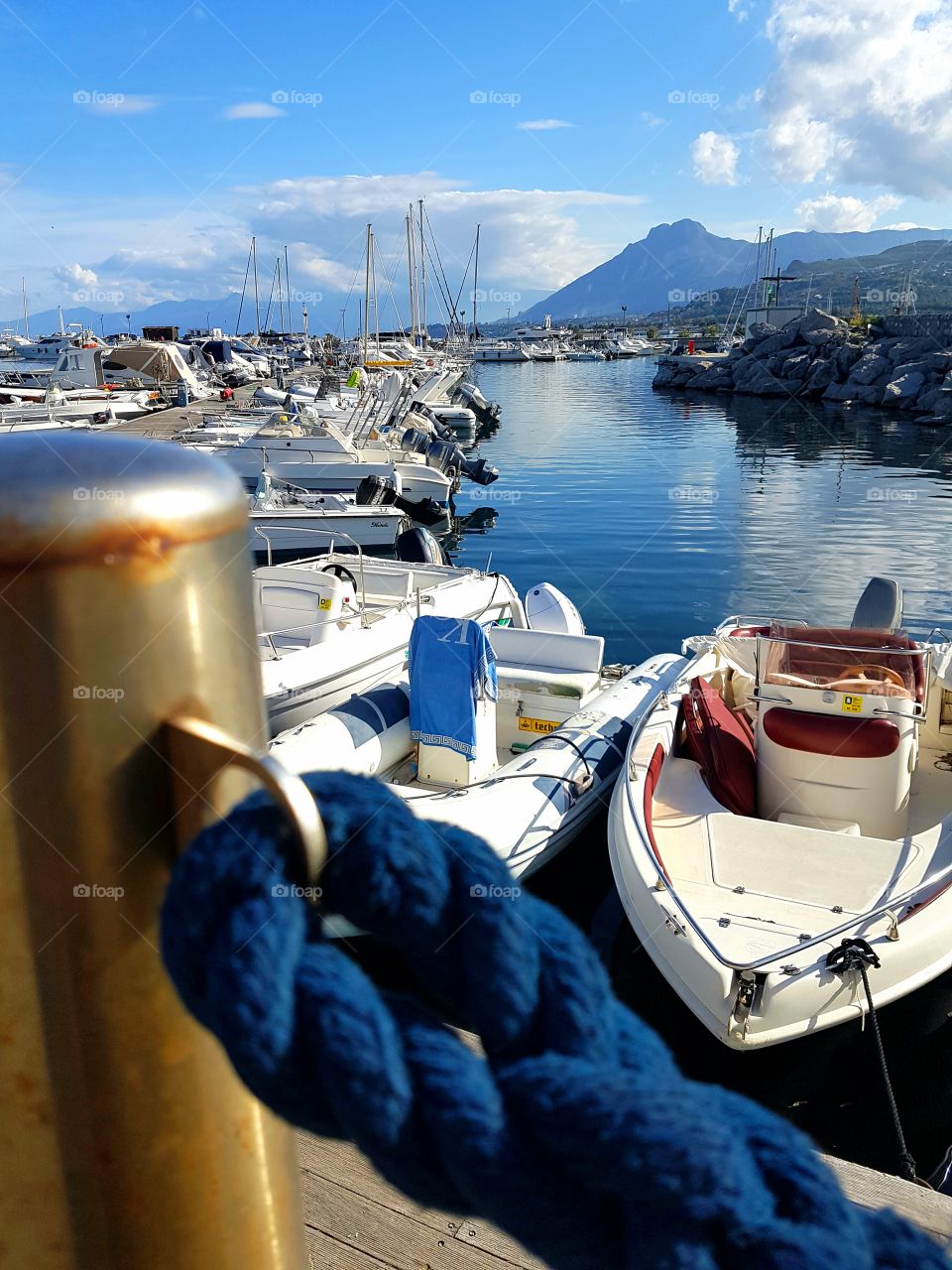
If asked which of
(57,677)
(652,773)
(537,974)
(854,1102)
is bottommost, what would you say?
(854,1102)

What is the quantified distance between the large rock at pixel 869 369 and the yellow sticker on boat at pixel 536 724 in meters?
44.1

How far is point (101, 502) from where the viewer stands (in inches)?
27.5

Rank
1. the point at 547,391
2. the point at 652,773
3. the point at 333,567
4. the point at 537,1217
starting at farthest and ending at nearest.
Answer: the point at 547,391 < the point at 333,567 < the point at 652,773 < the point at 537,1217

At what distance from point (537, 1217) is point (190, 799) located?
395mm

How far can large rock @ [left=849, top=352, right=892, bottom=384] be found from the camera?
151 ft

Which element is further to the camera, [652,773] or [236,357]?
[236,357]

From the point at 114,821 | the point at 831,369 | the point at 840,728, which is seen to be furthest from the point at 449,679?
the point at 831,369

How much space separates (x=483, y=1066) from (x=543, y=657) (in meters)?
8.44

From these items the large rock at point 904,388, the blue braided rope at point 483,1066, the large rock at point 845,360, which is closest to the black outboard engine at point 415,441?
the blue braided rope at point 483,1066

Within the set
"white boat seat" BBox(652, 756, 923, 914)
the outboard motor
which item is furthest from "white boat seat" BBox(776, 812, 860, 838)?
the outboard motor

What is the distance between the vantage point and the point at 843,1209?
0.62m

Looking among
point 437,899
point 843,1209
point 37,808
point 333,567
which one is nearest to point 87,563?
point 37,808

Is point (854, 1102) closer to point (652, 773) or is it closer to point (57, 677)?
point (652, 773)

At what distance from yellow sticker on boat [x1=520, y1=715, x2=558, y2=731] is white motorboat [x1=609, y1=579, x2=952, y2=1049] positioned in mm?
1259
